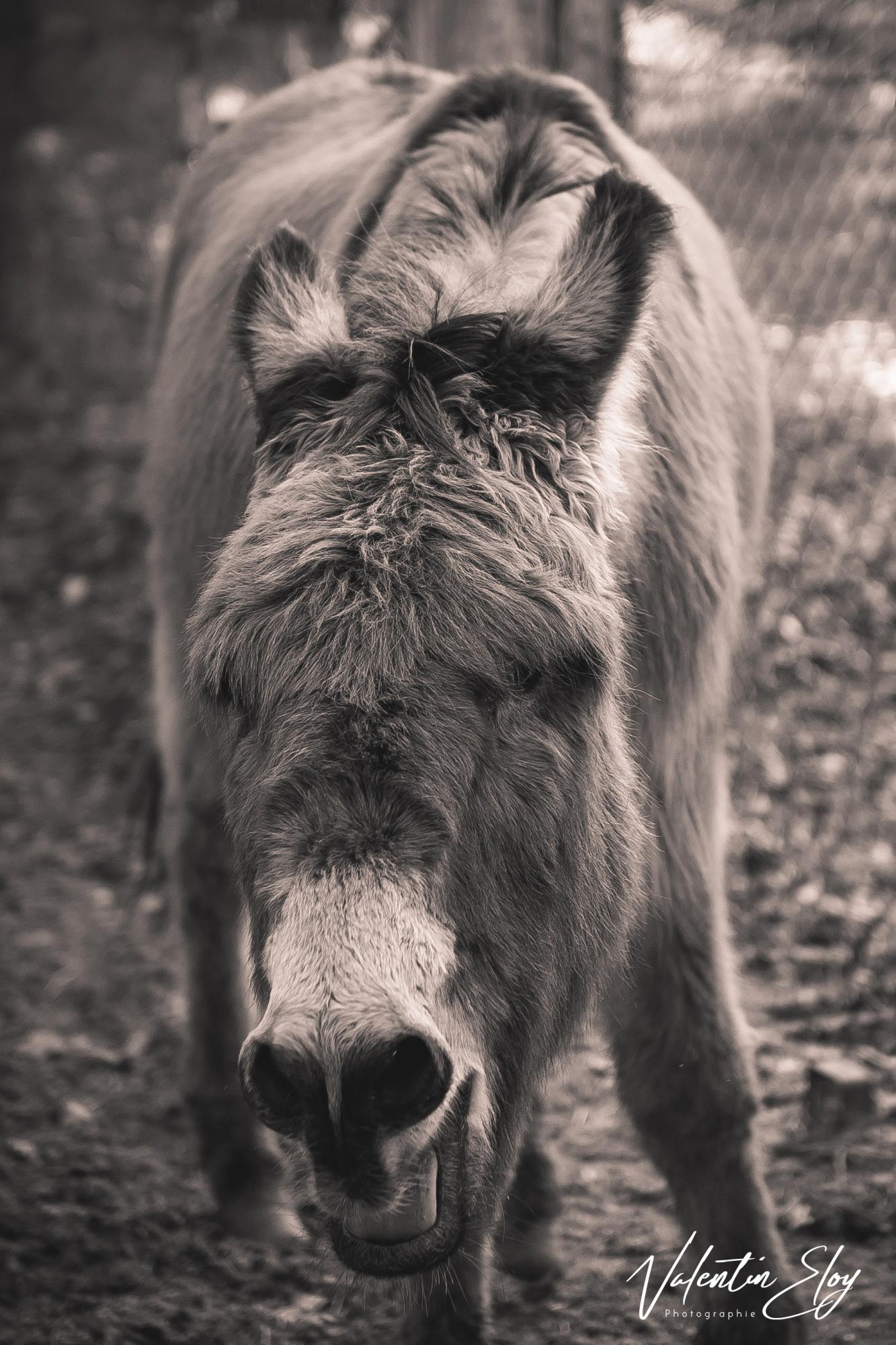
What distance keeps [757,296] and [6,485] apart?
502 centimetres

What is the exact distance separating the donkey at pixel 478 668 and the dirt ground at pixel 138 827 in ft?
1.98

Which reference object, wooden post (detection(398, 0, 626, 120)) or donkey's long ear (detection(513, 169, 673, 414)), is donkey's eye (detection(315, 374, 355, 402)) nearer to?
donkey's long ear (detection(513, 169, 673, 414))

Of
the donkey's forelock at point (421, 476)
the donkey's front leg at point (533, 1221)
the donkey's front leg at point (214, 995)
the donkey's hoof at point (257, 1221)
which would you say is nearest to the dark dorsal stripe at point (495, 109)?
the donkey's forelock at point (421, 476)

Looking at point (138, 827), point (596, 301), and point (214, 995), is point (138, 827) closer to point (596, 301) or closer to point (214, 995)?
point (214, 995)

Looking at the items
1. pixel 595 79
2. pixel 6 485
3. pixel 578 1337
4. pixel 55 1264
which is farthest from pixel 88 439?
pixel 578 1337

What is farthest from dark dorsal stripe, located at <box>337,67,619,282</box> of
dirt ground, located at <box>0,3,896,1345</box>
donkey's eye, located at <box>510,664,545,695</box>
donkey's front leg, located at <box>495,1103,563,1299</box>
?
donkey's front leg, located at <box>495,1103,563,1299</box>

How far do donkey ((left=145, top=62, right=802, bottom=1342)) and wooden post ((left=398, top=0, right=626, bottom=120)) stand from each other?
7.37ft

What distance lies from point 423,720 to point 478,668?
0.13m

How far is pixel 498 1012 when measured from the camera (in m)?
2.17

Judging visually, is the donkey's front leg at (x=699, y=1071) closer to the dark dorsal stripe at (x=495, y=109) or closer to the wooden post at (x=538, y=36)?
the dark dorsal stripe at (x=495, y=109)

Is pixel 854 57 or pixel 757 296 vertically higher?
pixel 854 57

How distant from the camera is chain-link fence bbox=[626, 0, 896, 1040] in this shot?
5184 millimetres

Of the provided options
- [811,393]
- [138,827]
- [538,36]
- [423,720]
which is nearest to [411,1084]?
[423,720]

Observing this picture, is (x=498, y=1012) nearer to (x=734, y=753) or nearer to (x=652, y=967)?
(x=652, y=967)
